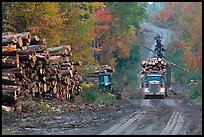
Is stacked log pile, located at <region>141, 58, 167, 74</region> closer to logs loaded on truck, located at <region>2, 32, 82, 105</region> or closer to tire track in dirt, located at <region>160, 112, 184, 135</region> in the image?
logs loaded on truck, located at <region>2, 32, 82, 105</region>

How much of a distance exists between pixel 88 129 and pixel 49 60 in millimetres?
7274

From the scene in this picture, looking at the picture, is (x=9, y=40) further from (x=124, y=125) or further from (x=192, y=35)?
(x=192, y=35)

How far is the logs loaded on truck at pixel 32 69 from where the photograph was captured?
19.2m

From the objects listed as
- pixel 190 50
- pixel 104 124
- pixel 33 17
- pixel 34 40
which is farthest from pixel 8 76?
pixel 190 50

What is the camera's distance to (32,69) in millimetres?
21547

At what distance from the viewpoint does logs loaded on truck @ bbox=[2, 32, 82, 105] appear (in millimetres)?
19194

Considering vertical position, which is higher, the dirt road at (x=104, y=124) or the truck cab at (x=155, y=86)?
the dirt road at (x=104, y=124)

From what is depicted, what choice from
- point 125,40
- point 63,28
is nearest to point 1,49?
point 63,28

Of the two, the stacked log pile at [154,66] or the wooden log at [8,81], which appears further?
the stacked log pile at [154,66]

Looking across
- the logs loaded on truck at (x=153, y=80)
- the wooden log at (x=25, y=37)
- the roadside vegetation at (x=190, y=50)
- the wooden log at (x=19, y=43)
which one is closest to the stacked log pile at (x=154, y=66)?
the logs loaded on truck at (x=153, y=80)

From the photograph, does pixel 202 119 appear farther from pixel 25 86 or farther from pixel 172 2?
pixel 172 2

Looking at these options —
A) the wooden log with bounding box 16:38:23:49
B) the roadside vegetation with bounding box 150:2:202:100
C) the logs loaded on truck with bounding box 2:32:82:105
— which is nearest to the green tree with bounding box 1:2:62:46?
the logs loaded on truck with bounding box 2:32:82:105

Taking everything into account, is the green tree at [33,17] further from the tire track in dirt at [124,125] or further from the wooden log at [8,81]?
the tire track in dirt at [124,125]

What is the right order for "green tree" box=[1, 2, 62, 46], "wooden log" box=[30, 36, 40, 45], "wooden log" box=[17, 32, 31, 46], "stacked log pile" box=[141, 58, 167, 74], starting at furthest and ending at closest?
"stacked log pile" box=[141, 58, 167, 74], "green tree" box=[1, 2, 62, 46], "wooden log" box=[30, 36, 40, 45], "wooden log" box=[17, 32, 31, 46]
